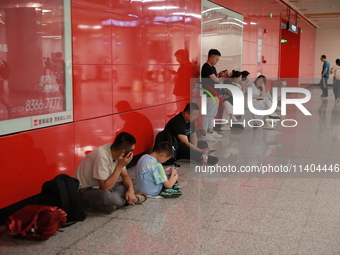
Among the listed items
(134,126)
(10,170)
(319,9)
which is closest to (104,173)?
(10,170)

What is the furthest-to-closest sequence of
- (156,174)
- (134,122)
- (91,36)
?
(134,122)
(91,36)
(156,174)

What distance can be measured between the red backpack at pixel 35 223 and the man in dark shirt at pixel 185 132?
3.43m

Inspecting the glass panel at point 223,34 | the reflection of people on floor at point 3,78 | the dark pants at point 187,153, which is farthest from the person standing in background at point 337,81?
the reflection of people on floor at point 3,78

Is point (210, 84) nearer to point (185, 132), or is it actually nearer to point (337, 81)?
point (185, 132)

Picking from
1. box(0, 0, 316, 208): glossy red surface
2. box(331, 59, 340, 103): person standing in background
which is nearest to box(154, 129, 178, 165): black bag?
box(0, 0, 316, 208): glossy red surface

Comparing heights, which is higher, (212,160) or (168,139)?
(168,139)

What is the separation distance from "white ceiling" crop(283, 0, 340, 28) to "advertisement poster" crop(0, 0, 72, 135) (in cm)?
1484

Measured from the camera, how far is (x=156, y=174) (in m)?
5.30

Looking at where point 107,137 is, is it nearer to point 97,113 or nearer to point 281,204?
point 97,113

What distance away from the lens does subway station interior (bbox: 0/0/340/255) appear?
164 inches

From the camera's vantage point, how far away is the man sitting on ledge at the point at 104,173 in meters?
4.71

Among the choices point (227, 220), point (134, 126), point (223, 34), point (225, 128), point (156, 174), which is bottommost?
point (227, 220)

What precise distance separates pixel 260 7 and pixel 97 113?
10078 millimetres

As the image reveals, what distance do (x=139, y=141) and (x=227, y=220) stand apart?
3.01 m
